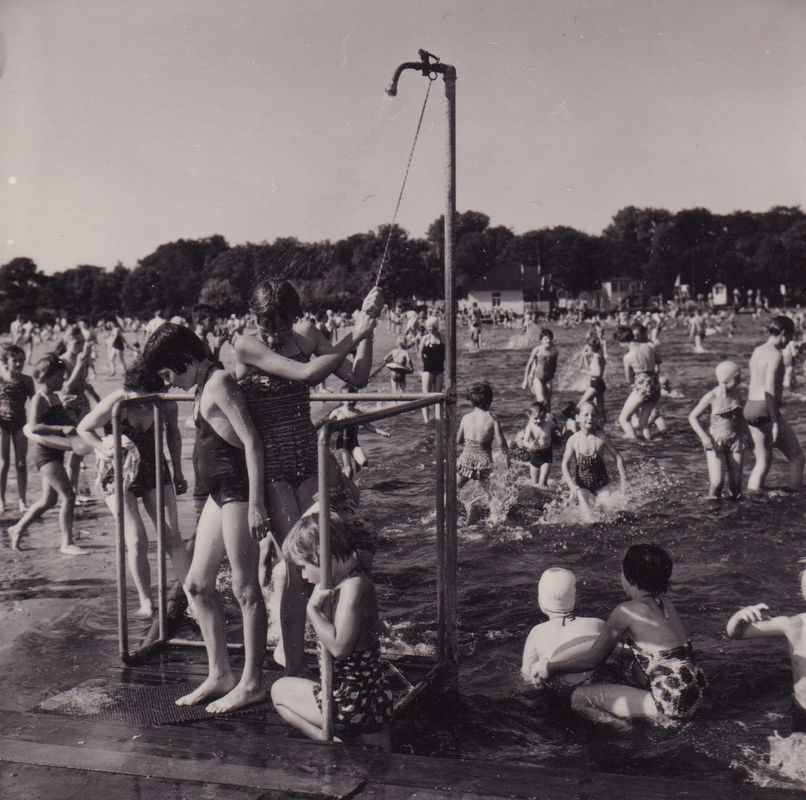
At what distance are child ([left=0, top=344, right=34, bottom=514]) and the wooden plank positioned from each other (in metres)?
6.89

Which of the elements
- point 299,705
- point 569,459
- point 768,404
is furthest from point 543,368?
point 299,705

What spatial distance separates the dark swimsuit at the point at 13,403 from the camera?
33.3 feet

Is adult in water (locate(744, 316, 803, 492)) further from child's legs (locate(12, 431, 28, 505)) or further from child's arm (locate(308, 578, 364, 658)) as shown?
child's legs (locate(12, 431, 28, 505))

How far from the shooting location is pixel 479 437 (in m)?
9.66

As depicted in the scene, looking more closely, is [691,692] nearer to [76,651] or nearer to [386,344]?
[76,651]

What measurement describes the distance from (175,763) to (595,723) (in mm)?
2242

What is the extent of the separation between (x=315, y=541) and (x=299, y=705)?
758mm

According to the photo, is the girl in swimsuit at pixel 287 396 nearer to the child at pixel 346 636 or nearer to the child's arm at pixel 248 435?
the child's arm at pixel 248 435

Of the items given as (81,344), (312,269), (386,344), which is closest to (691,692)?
(312,269)

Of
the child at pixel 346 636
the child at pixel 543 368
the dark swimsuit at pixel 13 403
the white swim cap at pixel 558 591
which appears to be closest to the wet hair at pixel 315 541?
the child at pixel 346 636

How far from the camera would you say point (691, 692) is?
15.5 ft

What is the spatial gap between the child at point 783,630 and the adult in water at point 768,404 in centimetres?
564

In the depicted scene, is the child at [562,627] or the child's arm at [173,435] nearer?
the child at [562,627]

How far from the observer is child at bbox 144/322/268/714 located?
4.24 metres
